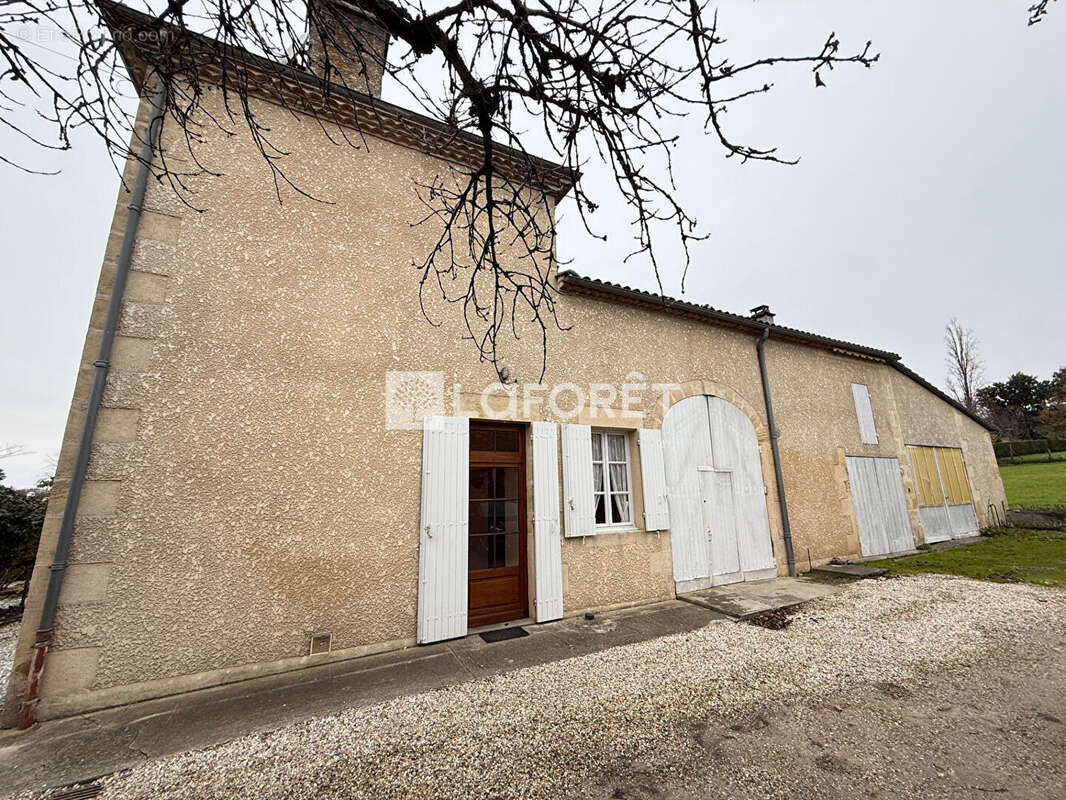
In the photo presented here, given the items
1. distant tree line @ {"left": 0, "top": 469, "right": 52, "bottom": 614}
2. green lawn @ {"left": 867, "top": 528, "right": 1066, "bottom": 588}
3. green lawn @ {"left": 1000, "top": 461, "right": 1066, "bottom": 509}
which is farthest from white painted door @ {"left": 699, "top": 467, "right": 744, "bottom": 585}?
green lawn @ {"left": 1000, "top": 461, "right": 1066, "bottom": 509}

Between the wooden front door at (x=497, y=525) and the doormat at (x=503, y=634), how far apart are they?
0.20 meters

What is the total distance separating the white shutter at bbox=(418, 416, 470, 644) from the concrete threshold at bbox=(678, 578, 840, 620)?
3.02 meters

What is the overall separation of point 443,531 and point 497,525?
729mm

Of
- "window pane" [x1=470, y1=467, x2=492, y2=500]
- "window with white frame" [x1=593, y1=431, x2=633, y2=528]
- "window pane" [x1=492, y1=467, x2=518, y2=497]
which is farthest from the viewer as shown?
"window with white frame" [x1=593, y1=431, x2=633, y2=528]

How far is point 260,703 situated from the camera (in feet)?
9.37

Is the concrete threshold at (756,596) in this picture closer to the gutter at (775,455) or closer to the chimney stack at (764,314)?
the gutter at (775,455)

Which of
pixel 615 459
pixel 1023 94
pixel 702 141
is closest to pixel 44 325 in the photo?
pixel 615 459

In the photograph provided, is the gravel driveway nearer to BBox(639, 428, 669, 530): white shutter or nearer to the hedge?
BBox(639, 428, 669, 530): white shutter

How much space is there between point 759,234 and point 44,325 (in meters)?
9.87

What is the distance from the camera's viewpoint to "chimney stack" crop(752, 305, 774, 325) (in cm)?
714

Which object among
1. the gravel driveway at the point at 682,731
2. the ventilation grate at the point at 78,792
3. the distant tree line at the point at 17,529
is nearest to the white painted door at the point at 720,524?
the gravel driveway at the point at 682,731

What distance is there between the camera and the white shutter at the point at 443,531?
3807 mm

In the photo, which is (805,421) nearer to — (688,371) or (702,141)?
(688,371)

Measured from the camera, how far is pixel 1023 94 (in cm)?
259
